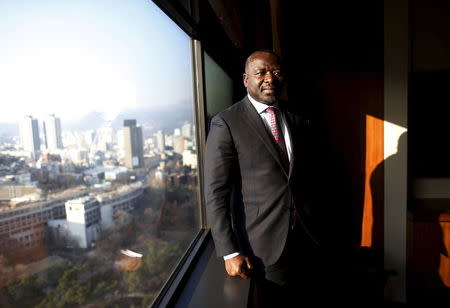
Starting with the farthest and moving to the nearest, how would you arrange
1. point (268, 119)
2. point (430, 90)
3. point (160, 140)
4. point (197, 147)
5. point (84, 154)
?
point (430, 90) < point (197, 147) < point (160, 140) < point (268, 119) < point (84, 154)

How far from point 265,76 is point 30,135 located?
3.20 feet

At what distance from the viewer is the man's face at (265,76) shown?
1.44m

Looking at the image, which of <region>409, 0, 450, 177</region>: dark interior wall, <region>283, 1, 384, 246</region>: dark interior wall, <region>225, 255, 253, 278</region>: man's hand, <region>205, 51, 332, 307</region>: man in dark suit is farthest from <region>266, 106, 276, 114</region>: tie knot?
<region>409, 0, 450, 177</region>: dark interior wall

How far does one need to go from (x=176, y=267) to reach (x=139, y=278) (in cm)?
48

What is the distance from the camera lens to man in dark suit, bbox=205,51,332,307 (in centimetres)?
136

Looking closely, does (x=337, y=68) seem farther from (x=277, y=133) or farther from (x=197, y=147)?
(x=277, y=133)

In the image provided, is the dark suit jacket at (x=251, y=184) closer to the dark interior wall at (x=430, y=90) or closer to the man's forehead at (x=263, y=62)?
the man's forehead at (x=263, y=62)

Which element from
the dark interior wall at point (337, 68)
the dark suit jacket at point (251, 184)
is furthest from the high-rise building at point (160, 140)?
the dark interior wall at point (337, 68)

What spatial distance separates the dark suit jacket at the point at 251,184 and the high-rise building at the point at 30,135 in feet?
2.28

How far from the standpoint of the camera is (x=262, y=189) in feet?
4.65

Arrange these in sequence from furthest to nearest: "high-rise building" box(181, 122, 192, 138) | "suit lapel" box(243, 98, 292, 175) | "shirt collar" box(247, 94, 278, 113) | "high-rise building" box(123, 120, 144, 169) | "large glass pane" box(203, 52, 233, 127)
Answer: "large glass pane" box(203, 52, 233, 127) < "high-rise building" box(181, 122, 192, 138) < "shirt collar" box(247, 94, 278, 113) < "suit lapel" box(243, 98, 292, 175) < "high-rise building" box(123, 120, 144, 169)

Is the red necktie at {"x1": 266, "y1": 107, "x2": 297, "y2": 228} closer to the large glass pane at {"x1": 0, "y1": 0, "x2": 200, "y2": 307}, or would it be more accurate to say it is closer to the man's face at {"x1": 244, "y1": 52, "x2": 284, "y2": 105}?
the man's face at {"x1": 244, "y1": 52, "x2": 284, "y2": 105}

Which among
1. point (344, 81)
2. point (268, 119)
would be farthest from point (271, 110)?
point (344, 81)

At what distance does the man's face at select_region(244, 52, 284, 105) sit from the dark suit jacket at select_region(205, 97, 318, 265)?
0.08 meters
